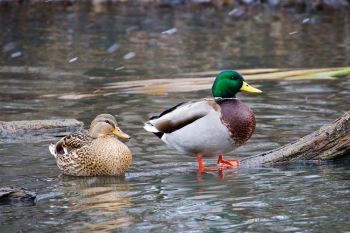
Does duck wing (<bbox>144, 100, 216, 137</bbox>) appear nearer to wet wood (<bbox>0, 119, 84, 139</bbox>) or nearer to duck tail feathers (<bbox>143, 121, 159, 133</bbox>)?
duck tail feathers (<bbox>143, 121, 159, 133</bbox>)

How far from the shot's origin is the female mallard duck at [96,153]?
980 centimetres

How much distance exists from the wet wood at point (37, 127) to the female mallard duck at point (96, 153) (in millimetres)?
1551

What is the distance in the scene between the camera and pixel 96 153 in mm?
9906

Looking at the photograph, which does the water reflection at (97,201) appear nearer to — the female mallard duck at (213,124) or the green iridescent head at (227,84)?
the female mallard duck at (213,124)

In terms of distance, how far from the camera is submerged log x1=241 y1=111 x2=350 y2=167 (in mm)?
9484

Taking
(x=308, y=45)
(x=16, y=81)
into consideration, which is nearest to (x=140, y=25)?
(x=308, y=45)

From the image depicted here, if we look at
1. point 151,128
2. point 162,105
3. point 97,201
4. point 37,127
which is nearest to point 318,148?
point 151,128

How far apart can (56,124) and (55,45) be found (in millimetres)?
8824

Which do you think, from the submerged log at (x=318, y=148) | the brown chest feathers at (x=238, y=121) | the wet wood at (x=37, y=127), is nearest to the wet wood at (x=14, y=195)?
the brown chest feathers at (x=238, y=121)

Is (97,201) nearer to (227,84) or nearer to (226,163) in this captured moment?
(226,163)

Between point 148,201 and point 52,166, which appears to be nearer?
point 148,201

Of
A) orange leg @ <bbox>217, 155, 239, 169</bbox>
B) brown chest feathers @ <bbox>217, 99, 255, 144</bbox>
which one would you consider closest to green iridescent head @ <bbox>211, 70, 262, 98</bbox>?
brown chest feathers @ <bbox>217, 99, 255, 144</bbox>

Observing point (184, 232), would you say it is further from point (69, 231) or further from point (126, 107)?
point (126, 107)

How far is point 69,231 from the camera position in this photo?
7496 millimetres
